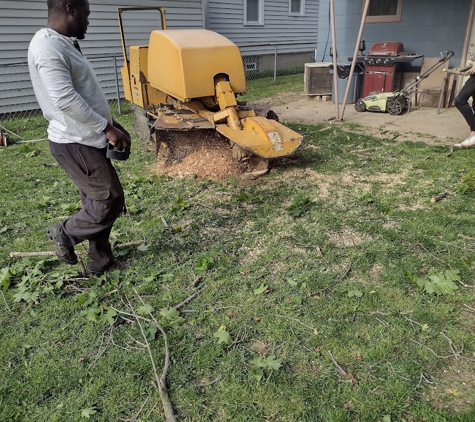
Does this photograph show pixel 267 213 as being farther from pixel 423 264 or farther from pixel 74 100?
pixel 74 100

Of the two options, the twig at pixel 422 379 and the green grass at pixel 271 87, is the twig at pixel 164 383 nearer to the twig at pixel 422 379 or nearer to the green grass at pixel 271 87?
the twig at pixel 422 379

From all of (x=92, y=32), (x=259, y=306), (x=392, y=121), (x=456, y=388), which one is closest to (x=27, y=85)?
(x=92, y=32)

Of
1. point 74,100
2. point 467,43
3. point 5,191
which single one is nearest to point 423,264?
point 74,100

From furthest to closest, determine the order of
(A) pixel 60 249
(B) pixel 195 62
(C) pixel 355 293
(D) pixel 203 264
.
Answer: (B) pixel 195 62, (D) pixel 203 264, (A) pixel 60 249, (C) pixel 355 293

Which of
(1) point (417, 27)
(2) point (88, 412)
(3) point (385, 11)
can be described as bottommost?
(2) point (88, 412)

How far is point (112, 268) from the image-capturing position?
11.3ft

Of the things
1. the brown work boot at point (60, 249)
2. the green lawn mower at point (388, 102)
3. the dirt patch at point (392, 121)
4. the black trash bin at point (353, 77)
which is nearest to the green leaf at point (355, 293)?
the brown work boot at point (60, 249)

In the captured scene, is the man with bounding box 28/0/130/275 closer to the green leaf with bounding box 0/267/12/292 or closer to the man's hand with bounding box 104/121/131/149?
the man's hand with bounding box 104/121/131/149

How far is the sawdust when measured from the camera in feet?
17.9

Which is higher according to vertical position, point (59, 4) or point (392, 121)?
point (59, 4)

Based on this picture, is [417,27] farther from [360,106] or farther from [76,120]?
[76,120]

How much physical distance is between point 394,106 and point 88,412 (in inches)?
324

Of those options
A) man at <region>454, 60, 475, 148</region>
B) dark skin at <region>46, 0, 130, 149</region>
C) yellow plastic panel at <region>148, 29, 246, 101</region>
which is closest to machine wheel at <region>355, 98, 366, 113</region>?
man at <region>454, 60, 475, 148</region>

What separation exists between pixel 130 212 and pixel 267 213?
4.87 feet
